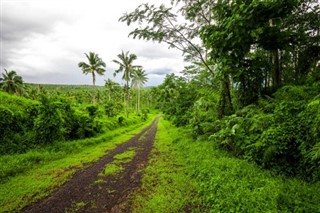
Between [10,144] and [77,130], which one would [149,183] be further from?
[77,130]

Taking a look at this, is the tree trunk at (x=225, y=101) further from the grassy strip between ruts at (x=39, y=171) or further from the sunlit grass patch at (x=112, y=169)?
the grassy strip between ruts at (x=39, y=171)

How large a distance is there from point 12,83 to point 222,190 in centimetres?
4273

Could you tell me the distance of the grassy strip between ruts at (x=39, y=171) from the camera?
4932 mm

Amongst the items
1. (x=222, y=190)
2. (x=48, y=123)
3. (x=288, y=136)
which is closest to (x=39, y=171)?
(x=48, y=123)

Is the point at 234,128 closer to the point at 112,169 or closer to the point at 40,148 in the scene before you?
the point at 112,169

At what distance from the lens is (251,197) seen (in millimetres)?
3891

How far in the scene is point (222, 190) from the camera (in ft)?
14.6

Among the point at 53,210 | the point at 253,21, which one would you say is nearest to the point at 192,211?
the point at 53,210

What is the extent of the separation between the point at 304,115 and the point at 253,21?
3.32 meters

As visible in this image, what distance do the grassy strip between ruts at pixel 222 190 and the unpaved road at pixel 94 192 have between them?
0.38m

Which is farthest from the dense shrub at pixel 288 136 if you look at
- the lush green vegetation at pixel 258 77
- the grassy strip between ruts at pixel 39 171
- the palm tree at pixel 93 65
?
the palm tree at pixel 93 65

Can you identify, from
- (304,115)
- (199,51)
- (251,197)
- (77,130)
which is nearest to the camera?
(251,197)

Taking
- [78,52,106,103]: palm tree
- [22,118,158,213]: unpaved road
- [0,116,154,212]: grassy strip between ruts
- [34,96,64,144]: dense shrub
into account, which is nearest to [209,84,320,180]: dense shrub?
[22,118,158,213]: unpaved road

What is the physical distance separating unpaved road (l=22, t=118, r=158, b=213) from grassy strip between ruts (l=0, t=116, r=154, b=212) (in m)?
0.39
